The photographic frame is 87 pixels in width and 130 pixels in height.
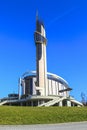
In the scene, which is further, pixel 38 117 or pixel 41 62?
pixel 41 62

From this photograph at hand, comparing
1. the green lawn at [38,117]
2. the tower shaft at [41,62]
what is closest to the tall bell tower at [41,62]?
the tower shaft at [41,62]

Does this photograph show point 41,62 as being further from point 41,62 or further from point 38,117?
point 38,117

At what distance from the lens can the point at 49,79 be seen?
128m

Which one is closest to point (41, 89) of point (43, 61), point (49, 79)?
point (43, 61)

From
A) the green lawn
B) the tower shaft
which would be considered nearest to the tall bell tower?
the tower shaft

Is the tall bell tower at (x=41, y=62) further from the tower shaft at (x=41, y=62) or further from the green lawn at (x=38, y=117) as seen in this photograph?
the green lawn at (x=38, y=117)

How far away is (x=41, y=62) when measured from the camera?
95.4 metres

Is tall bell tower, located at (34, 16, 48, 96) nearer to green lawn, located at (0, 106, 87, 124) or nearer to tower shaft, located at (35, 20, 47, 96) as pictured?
tower shaft, located at (35, 20, 47, 96)

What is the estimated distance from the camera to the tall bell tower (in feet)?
310

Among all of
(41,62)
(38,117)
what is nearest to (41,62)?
(41,62)

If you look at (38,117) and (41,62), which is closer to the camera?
(38,117)

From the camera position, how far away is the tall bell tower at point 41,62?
3718 inches

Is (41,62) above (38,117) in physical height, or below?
above

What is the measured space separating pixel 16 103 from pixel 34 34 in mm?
24013
